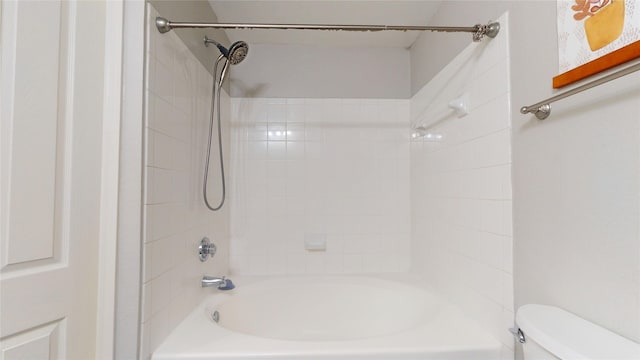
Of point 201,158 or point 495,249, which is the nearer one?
point 495,249

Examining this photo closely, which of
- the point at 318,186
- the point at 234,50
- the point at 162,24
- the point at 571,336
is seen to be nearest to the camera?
the point at 571,336

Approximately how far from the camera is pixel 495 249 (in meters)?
1.17

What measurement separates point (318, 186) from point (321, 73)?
798mm

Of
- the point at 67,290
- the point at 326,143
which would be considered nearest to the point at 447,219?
the point at 326,143

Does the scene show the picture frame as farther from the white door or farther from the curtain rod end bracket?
the white door

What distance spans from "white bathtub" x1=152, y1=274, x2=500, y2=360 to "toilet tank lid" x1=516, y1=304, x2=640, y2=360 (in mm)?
356

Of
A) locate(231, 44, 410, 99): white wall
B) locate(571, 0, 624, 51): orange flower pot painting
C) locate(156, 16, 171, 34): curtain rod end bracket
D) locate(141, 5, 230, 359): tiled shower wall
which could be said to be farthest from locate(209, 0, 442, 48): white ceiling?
locate(571, 0, 624, 51): orange flower pot painting

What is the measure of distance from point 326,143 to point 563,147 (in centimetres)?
144

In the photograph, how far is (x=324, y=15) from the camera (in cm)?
183

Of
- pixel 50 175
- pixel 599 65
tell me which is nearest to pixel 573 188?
pixel 599 65

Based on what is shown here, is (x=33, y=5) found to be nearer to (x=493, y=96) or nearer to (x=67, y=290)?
(x=67, y=290)

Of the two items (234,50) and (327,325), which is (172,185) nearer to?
(234,50)

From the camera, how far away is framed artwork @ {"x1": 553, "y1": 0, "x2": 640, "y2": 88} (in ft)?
2.25

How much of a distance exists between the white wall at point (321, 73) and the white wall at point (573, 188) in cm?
102
